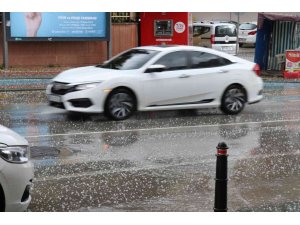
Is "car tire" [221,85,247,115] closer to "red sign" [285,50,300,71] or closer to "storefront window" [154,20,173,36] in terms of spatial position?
"red sign" [285,50,300,71]

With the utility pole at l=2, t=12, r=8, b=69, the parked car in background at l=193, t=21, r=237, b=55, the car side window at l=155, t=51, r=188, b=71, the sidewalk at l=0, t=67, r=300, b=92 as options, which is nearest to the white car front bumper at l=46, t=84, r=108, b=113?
the car side window at l=155, t=51, r=188, b=71

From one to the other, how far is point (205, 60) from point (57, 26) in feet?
34.6

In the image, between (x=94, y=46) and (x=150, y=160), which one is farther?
(x=94, y=46)

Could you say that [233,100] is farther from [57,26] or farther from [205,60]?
[57,26]

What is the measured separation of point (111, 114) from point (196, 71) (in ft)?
7.01

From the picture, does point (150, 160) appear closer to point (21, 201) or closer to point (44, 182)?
point (44, 182)

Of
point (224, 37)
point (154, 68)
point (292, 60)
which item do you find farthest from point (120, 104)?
point (224, 37)

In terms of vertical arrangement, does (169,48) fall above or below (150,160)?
above

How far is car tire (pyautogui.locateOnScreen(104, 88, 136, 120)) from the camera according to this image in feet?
39.3

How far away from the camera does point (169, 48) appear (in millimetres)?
12805

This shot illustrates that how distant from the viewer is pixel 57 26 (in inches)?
878

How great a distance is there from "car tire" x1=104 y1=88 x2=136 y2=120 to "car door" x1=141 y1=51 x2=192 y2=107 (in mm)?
308
